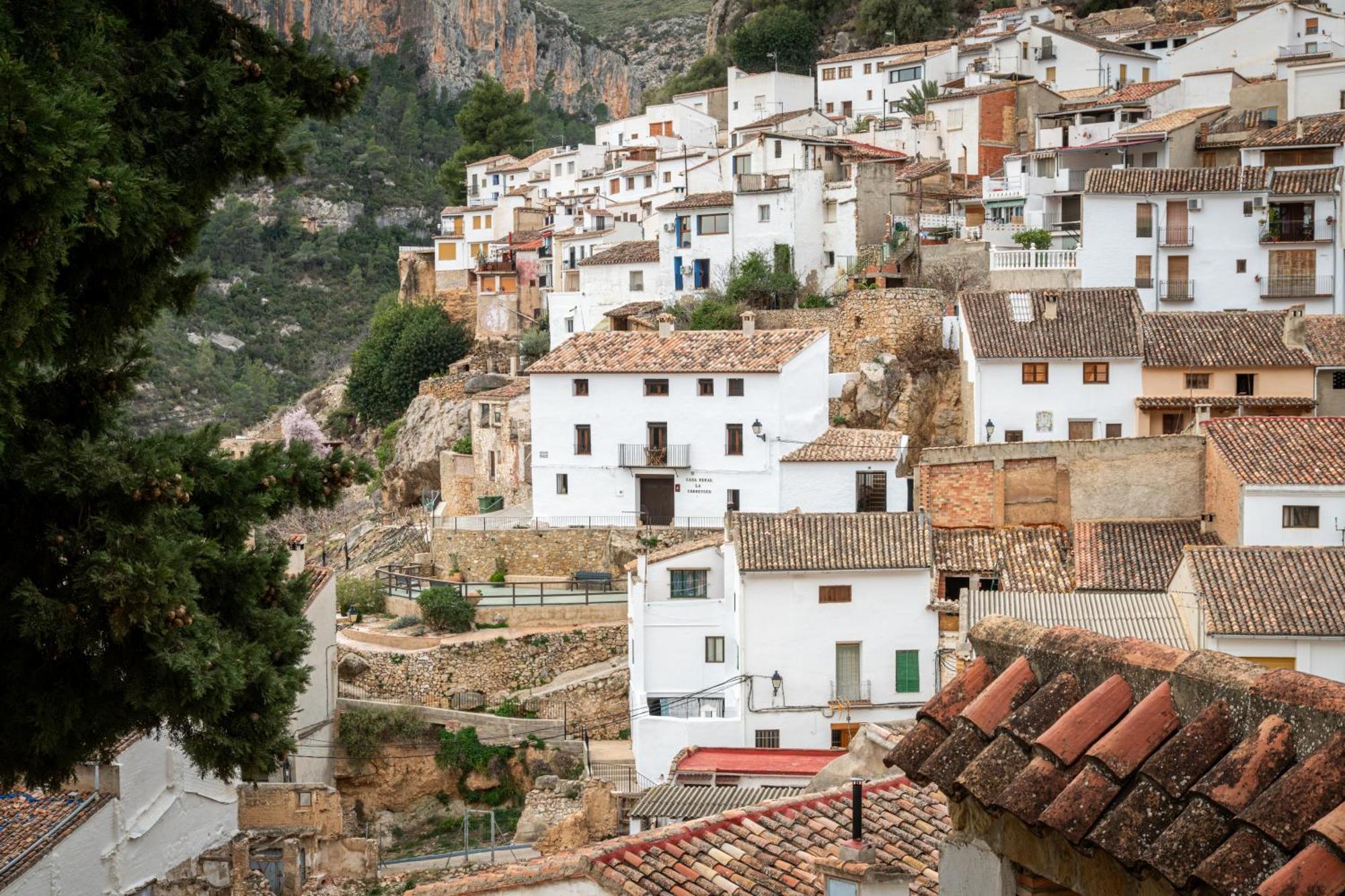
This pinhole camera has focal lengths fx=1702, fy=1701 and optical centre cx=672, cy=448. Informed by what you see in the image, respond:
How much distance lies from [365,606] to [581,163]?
43560mm

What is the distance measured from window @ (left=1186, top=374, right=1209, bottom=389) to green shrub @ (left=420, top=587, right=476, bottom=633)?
57.1ft

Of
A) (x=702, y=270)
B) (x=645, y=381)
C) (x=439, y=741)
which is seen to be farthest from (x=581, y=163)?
(x=439, y=741)

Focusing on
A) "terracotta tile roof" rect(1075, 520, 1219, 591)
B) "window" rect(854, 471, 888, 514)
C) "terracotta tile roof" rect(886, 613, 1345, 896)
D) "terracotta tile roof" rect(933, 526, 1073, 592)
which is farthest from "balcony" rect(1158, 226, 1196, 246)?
"terracotta tile roof" rect(886, 613, 1345, 896)

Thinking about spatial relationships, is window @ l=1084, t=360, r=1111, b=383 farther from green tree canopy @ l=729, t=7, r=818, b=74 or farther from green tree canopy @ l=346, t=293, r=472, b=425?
green tree canopy @ l=729, t=7, r=818, b=74

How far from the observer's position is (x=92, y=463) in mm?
8266

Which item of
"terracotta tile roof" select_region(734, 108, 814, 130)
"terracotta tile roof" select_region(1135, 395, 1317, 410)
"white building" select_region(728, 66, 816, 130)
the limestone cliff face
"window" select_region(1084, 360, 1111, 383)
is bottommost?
"terracotta tile roof" select_region(1135, 395, 1317, 410)

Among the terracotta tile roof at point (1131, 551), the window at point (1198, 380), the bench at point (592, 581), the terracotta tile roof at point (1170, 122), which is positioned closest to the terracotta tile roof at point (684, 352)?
the bench at point (592, 581)

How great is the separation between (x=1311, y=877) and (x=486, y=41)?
132 metres

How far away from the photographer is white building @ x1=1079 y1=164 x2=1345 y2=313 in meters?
45.9

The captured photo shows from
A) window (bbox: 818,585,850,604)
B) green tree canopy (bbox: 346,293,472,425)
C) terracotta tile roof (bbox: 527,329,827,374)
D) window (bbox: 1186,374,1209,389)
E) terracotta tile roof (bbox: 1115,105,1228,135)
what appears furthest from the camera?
green tree canopy (bbox: 346,293,472,425)

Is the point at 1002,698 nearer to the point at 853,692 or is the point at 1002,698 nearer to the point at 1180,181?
the point at 853,692

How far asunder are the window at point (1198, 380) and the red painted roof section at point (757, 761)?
16.1 m

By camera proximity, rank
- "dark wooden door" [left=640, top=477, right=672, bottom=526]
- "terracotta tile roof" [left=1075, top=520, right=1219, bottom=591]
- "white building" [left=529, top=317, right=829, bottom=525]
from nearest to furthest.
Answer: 1. "terracotta tile roof" [left=1075, top=520, right=1219, bottom=591]
2. "white building" [left=529, top=317, right=829, bottom=525]
3. "dark wooden door" [left=640, top=477, right=672, bottom=526]

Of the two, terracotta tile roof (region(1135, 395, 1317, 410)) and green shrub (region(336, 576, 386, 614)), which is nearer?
terracotta tile roof (region(1135, 395, 1317, 410))
